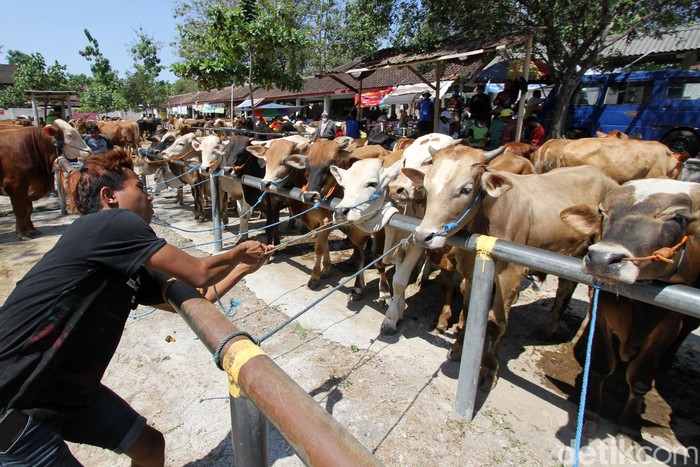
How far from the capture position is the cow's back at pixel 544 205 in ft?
11.4

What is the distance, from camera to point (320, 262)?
523cm

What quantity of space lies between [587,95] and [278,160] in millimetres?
12333

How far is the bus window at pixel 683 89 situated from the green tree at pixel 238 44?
11.1m

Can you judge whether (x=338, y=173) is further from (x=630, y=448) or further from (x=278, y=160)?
(x=630, y=448)

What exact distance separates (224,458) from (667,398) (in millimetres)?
3600

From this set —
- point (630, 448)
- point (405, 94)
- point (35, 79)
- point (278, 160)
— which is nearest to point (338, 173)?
point (278, 160)

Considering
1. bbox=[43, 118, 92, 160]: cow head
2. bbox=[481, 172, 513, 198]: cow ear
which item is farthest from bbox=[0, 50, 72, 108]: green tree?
bbox=[481, 172, 513, 198]: cow ear

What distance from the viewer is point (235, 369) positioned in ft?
3.72

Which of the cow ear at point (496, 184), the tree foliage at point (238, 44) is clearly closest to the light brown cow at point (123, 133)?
the tree foliage at point (238, 44)

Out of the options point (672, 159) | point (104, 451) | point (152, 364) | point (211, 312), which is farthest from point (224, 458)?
point (672, 159)

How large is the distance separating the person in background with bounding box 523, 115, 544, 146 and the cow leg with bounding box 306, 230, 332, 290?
6.92 m

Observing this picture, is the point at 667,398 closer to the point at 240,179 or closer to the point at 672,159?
the point at 672,159

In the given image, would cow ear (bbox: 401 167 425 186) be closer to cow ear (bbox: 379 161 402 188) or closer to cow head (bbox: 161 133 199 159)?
cow ear (bbox: 379 161 402 188)

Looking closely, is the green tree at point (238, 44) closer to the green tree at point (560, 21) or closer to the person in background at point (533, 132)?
the green tree at point (560, 21)
